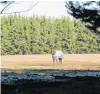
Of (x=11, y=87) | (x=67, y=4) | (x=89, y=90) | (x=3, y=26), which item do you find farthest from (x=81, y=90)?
(x=3, y=26)

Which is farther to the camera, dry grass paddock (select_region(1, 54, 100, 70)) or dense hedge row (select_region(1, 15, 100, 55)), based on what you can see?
dense hedge row (select_region(1, 15, 100, 55))

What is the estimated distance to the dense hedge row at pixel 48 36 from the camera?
203ft

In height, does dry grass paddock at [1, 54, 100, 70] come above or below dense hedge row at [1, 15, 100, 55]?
above

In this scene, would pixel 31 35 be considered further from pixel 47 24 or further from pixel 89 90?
pixel 89 90

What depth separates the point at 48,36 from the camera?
210ft

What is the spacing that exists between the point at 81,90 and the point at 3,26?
49.6 metres

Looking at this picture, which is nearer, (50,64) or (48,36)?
(50,64)

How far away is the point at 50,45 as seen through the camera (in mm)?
64188

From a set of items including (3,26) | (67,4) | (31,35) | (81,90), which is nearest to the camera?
(81,90)

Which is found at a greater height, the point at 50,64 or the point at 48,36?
the point at 50,64

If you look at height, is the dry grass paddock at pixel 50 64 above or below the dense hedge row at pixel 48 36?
above

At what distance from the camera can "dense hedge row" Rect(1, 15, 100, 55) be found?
203ft

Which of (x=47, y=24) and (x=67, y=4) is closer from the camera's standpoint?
(x=67, y=4)

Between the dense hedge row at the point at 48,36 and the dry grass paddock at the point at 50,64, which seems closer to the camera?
the dry grass paddock at the point at 50,64
